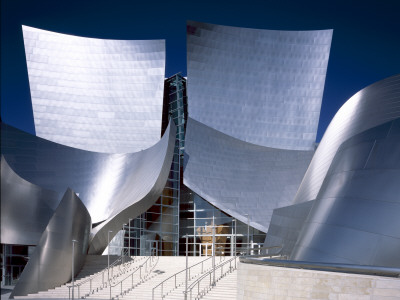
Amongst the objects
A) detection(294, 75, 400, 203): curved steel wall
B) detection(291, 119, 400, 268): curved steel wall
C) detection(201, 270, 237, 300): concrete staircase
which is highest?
detection(294, 75, 400, 203): curved steel wall

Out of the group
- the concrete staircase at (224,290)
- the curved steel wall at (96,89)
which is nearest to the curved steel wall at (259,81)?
the curved steel wall at (96,89)

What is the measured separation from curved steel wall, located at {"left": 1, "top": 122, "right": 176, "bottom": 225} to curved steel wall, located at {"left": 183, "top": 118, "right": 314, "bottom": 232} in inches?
123

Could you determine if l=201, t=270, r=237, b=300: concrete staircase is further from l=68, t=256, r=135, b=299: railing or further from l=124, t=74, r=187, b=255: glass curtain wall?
l=124, t=74, r=187, b=255: glass curtain wall

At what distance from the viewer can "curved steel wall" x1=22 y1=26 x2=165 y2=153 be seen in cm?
3388

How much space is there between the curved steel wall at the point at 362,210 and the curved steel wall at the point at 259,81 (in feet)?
72.2

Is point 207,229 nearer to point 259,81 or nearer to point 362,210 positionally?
point 259,81

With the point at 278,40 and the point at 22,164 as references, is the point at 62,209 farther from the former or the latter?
the point at 278,40

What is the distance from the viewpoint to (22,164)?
2767 centimetres

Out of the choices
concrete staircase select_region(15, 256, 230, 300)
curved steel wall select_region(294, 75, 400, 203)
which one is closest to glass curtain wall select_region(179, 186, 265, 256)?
concrete staircase select_region(15, 256, 230, 300)

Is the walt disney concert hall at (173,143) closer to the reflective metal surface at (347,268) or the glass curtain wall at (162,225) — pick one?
the glass curtain wall at (162,225)

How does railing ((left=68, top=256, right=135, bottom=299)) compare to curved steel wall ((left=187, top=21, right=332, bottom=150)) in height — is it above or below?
below

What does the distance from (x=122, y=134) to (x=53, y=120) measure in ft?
17.7

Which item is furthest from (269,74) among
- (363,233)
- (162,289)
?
(363,233)

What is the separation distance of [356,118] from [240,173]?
14.1 metres
